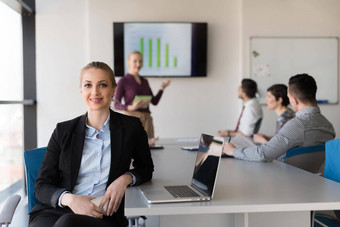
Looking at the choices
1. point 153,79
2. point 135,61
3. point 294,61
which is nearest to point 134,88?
point 135,61

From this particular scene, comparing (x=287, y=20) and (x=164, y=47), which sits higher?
(x=287, y=20)

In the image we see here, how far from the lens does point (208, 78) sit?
616 cm

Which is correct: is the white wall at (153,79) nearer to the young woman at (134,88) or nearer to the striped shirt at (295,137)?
the young woman at (134,88)

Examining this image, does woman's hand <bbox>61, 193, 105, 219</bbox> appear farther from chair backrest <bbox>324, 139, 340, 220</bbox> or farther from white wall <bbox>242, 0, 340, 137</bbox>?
white wall <bbox>242, 0, 340, 137</bbox>

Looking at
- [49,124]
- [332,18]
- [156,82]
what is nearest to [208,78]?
[156,82]

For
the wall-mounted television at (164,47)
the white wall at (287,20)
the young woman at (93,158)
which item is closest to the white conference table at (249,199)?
the young woman at (93,158)

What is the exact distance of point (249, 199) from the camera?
1535 mm

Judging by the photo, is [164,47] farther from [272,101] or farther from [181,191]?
[181,191]

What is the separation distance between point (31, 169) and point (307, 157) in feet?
5.69

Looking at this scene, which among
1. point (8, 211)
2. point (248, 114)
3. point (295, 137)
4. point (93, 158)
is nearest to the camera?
point (8, 211)

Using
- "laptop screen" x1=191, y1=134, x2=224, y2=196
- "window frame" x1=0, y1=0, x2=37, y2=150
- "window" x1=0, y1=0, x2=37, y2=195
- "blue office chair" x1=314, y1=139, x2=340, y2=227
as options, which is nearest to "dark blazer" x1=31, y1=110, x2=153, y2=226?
"laptop screen" x1=191, y1=134, x2=224, y2=196

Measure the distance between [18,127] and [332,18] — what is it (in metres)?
4.77

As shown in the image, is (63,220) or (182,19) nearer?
(63,220)

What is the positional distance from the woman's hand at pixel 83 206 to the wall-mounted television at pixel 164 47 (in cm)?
431
